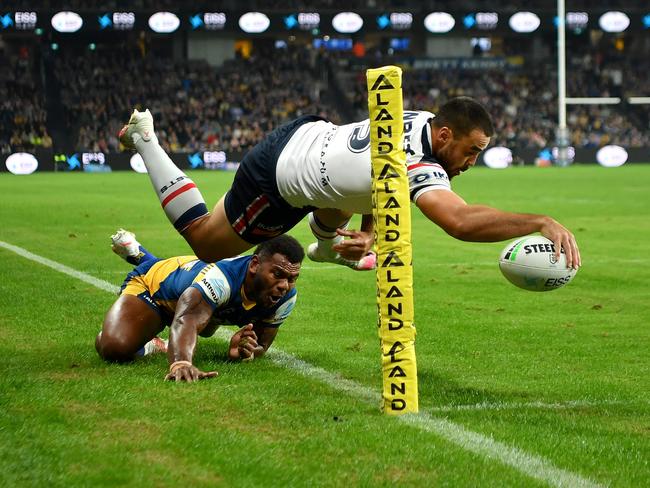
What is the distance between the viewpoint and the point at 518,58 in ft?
202

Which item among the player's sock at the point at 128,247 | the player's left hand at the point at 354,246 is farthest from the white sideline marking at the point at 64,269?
the player's left hand at the point at 354,246

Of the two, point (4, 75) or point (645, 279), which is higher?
point (4, 75)

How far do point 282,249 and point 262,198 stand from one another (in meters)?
0.47

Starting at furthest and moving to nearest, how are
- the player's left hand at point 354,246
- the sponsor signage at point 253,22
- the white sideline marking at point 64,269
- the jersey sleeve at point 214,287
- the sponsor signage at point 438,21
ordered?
1. the sponsor signage at point 438,21
2. the sponsor signage at point 253,22
3. the white sideline marking at point 64,269
4. the jersey sleeve at point 214,287
5. the player's left hand at point 354,246

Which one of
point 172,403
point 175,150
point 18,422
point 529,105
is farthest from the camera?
point 529,105

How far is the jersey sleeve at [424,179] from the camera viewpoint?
18.6 feet

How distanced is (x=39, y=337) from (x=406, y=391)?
3.35m

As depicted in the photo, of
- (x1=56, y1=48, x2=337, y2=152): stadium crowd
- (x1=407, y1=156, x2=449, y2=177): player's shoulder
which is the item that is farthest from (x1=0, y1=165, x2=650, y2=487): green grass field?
(x1=56, y1=48, x2=337, y2=152): stadium crowd

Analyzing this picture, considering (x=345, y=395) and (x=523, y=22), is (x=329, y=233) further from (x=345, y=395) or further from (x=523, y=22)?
(x=523, y=22)

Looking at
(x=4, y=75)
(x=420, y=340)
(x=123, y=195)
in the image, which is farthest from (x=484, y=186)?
(x=4, y=75)

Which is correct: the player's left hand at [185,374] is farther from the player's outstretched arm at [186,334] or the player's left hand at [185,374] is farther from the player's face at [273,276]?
the player's face at [273,276]

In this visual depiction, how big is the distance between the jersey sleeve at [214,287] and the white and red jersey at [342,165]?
63cm

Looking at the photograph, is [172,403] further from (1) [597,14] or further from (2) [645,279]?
(1) [597,14]

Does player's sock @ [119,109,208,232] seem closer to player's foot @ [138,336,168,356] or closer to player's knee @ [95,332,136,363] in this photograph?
player's foot @ [138,336,168,356]
